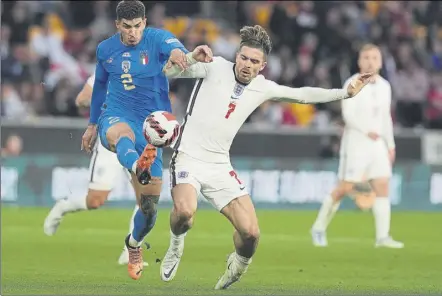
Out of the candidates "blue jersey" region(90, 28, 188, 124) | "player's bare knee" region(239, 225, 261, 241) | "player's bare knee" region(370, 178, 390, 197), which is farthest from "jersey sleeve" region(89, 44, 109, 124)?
"player's bare knee" region(370, 178, 390, 197)

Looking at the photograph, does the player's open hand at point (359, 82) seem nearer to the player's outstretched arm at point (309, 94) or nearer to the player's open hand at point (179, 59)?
the player's outstretched arm at point (309, 94)

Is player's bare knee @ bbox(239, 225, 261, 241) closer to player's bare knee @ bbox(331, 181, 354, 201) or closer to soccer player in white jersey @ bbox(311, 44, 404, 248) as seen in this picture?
soccer player in white jersey @ bbox(311, 44, 404, 248)

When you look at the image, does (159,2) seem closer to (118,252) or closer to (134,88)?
(118,252)

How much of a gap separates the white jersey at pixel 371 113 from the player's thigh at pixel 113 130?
5.19 meters

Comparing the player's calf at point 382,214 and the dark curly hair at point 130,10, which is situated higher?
the dark curly hair at point 130,10

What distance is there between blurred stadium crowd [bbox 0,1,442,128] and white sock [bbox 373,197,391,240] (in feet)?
24.3

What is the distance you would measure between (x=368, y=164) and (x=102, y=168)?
151 inches

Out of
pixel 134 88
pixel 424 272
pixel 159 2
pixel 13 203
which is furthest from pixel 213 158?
pixel 159 2

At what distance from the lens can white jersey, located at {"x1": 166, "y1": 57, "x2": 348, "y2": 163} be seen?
10305 mm

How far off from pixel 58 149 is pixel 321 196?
464 centimetres

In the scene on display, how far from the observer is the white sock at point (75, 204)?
13.8m

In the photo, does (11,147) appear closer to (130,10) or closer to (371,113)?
(371,113)

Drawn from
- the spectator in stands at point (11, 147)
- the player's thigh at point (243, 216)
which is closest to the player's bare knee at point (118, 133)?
the player's thigh at point (243, 216)

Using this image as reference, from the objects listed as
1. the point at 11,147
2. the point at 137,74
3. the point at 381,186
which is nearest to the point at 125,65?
the point at 137,74
